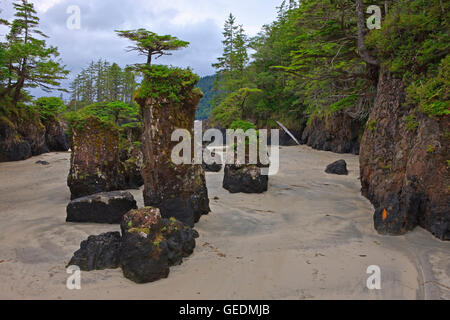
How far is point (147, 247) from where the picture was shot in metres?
3.90

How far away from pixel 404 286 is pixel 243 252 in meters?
2.29

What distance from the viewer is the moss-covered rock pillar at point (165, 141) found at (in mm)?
6043

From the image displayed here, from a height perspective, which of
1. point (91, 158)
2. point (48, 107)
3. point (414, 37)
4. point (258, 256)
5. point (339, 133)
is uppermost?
point (48, 107)

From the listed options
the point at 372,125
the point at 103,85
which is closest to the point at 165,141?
the point at 372,125

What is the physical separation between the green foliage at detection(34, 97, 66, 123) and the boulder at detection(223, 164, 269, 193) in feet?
58.9

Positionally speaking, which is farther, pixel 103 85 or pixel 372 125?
pixel 103 85

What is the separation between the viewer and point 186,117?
6.39 m

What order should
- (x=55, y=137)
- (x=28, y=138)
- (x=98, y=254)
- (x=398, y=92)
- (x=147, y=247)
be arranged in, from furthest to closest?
1. (x=55, y=137)
2. (x=28, y=138)
3. (x=398, y=92)
4. (x=98, y=254)
5. (x=147, y=247)

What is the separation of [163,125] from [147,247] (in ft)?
9.58

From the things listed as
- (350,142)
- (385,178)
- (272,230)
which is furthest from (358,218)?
(350,142)

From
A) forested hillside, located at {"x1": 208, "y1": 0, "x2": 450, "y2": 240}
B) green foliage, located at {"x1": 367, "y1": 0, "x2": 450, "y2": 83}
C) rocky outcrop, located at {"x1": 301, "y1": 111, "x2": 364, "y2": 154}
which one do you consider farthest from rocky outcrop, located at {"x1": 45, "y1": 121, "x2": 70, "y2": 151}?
green foliage, located at {"x1": 367, "y1": 0, "x2": 450, "y2": 83}

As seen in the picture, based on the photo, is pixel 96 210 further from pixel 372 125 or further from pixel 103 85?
pixel 103 85

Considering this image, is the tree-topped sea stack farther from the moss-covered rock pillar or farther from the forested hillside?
the forested hillside
